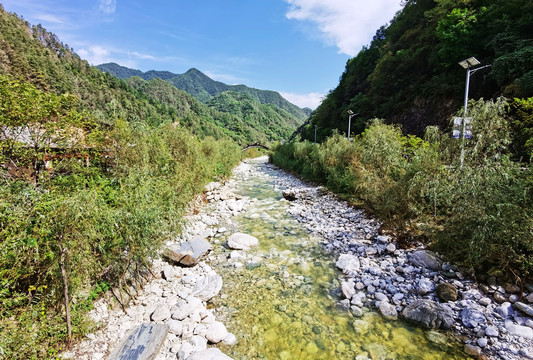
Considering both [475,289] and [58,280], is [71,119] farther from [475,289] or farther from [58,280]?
[475,289]

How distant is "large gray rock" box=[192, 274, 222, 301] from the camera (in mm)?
5223

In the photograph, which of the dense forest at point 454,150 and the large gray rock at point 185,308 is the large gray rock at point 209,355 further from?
the dense forest at point 454,150

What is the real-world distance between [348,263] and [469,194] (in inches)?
126

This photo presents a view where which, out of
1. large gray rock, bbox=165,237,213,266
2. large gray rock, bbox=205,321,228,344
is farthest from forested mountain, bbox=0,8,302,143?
large gray rock, bbox=205,321,228,344

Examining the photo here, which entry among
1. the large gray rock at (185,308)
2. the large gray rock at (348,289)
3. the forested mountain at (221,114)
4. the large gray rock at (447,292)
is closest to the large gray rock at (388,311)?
the large gray rock at (348,289)

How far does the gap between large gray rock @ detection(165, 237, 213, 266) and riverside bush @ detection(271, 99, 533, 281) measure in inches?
222

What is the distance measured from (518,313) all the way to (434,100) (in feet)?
63.0

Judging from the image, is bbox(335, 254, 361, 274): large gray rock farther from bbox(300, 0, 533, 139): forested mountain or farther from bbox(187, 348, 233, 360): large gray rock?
bbox(300, 0, 533, 139): forested mountain

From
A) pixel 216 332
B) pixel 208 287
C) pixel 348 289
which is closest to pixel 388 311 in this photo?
pixel 348 289

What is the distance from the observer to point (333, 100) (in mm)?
38375

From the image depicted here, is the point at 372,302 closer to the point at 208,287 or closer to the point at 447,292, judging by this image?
the point at 447,292

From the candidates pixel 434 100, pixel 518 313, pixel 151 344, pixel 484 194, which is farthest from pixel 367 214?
pixel 434 100

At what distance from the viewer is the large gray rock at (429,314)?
13.9 feet

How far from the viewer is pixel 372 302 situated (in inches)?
200
